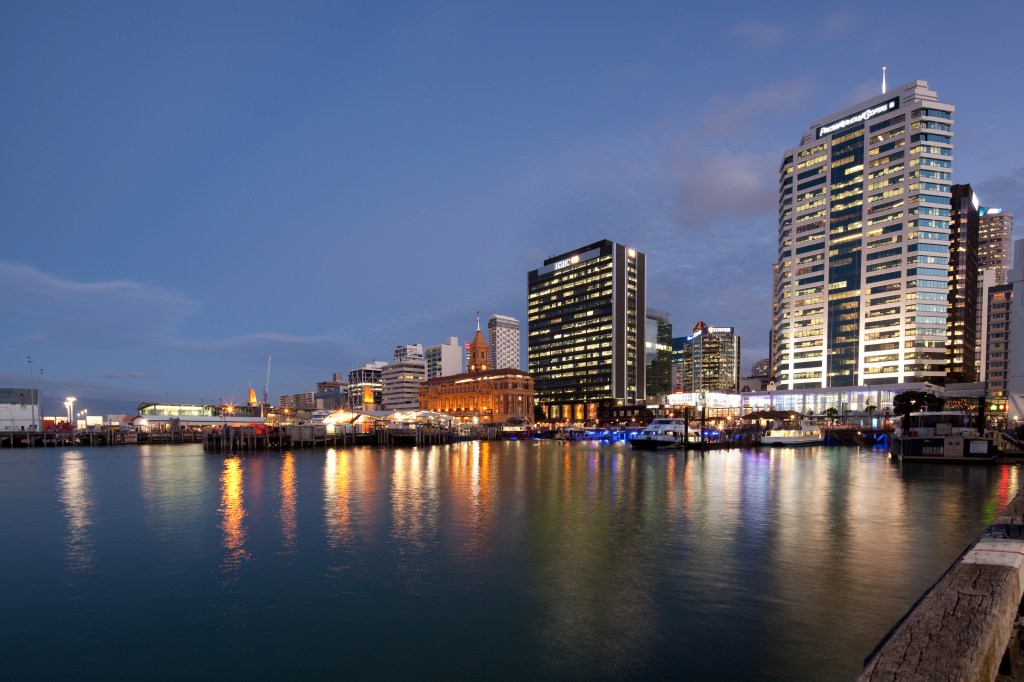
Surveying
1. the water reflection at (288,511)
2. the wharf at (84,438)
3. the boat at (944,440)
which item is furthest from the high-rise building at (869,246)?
the wharf at (84,438)

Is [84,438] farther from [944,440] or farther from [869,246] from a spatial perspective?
[869,246]

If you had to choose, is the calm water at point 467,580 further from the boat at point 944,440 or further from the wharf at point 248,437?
the wharf at point 248,437

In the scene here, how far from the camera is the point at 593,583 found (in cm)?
1988

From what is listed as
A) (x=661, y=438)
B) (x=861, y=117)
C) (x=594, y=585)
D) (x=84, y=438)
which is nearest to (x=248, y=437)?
(x=84, y=438)

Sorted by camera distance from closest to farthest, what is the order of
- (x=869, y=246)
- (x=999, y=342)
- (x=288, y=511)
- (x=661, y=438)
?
(x=288, y=511) → (x=661, y=438) → (x=999, y=342) → (x=869, y=246)

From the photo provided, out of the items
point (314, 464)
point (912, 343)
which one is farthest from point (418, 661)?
point (912, 343)

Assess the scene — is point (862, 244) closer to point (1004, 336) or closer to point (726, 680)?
point (1004, 336)

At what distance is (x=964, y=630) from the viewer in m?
4.91

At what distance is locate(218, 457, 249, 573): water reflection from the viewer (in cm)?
2377

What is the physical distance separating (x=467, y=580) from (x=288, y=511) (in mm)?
18903

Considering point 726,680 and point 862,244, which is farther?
point 862,244

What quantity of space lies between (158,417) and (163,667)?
154 meters

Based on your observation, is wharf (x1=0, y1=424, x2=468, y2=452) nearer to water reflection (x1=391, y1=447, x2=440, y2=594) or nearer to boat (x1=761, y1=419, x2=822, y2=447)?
water reflection (x1=391, y1=447, x2=440, y2=594)

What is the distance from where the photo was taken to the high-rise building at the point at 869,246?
164875mm
